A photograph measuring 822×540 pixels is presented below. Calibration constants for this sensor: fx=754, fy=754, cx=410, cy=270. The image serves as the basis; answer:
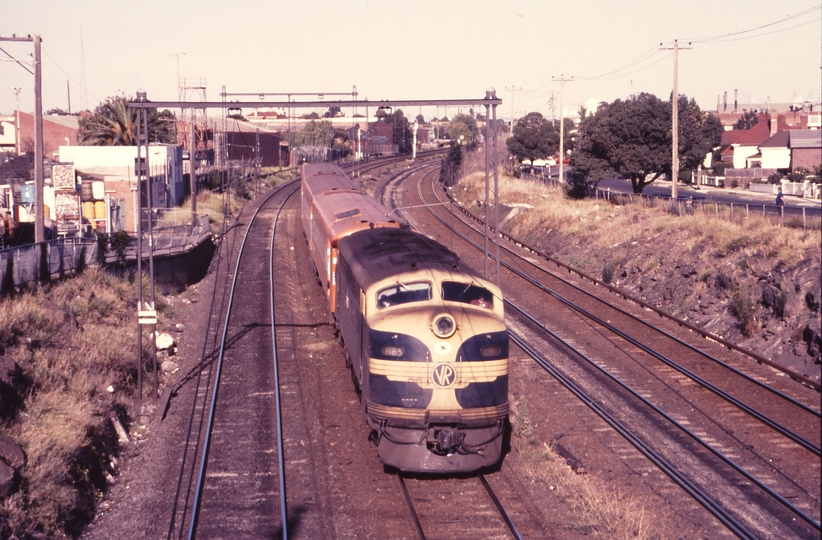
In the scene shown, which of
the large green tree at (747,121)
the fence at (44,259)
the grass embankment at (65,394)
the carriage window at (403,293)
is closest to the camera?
the grass embankment at (65,394)

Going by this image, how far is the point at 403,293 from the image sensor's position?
482 inches

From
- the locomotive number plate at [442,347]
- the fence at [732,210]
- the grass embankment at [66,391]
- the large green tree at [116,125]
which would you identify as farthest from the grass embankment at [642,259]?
the large green tree at [116,125]

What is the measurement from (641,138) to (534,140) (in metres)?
25.7

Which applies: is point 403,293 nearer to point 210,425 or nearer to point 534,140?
point 210,425

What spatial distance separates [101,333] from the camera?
19.8 m

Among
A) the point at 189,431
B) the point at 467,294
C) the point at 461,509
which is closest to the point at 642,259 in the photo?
the point at 467,294

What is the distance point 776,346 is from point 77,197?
2605 centimetres

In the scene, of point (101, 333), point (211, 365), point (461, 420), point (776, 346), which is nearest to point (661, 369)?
point (776, 346)

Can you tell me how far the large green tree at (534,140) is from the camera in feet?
211

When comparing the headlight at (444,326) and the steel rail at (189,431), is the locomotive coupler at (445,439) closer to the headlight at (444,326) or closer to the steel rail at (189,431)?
the headlight at (444,326)

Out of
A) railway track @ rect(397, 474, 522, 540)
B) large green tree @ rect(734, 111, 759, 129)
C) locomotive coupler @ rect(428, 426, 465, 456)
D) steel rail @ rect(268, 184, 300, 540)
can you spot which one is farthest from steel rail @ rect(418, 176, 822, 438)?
large green tree @ rect(734, 111, 759, 129)

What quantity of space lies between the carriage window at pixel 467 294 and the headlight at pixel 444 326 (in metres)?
0.51

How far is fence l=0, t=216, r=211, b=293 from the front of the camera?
65.4ft

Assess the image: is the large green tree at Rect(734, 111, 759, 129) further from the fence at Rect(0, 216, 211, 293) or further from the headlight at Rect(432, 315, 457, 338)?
the headlight at Rect(432, 315, 457, 338)
